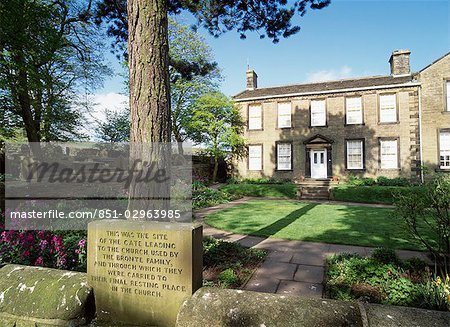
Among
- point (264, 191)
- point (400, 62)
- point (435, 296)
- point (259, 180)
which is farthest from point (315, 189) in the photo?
point (435, 296)

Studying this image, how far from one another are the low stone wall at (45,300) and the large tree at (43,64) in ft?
26.2

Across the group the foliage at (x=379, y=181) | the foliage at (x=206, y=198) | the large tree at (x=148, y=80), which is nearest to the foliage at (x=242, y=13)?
the large tree at (x=148, y=80)

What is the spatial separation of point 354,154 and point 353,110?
3.37 m

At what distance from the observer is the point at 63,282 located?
2.46 meters

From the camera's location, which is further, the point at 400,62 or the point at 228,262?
the point at 400,62

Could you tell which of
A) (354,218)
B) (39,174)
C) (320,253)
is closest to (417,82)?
(354,218)

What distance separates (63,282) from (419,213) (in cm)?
463

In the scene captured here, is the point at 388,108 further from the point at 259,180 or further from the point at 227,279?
the point at 227,279

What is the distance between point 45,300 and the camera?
2.32 metres

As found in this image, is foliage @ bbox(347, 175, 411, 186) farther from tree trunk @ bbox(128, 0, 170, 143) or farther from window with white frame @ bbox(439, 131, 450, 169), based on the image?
tree trunk @ bbox(128, 0, 170, 143)

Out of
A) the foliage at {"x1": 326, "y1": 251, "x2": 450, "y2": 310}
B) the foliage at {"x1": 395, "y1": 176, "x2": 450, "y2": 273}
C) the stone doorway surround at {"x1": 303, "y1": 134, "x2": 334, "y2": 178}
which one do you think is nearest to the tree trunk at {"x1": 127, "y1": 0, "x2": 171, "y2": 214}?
the foliage at {"x1": 326, "y1": 251, "x2": 450, "y2": 310}

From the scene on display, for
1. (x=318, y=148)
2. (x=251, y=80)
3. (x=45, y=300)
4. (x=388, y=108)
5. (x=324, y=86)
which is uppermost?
(x=251, y=80)

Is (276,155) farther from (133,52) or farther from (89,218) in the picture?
(133,52)

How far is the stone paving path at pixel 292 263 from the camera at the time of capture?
12.2 ft
